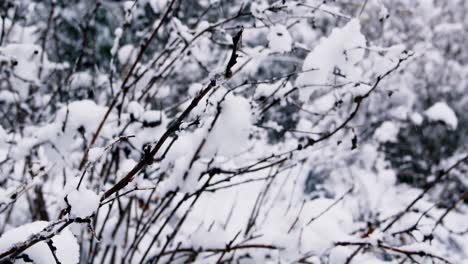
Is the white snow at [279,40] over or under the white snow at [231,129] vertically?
over

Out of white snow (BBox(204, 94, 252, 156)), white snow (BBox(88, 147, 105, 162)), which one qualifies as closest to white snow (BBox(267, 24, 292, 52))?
white snow (BBox(204, 94, 252, 156))

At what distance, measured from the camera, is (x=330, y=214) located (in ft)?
Answer: 6.37

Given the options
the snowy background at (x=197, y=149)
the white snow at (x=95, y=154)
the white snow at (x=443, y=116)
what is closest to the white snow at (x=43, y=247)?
the snowy background at (x=197, y=149)

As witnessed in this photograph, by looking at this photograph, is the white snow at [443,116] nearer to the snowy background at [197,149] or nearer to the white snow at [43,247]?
the snowy background at [197,149]

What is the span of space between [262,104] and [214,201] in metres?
1.57

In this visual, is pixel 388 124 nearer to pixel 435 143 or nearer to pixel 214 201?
pixel 214 201

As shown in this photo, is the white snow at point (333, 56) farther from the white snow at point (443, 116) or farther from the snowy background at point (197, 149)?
the white snow at point (443, 116)

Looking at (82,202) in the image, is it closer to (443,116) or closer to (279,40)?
(279,40)

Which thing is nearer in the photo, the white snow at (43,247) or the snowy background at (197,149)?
the white snow at (43,247)

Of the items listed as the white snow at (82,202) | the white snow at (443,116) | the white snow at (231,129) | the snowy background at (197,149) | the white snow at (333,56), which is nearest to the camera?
the white snow at (82,202)

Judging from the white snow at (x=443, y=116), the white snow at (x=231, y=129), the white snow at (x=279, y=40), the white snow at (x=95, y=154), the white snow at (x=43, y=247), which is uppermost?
the white snow at (x=443, y=116)

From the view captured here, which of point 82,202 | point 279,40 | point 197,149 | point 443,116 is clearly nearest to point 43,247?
point 82,202

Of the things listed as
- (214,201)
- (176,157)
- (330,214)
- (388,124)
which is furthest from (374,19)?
(176,157)

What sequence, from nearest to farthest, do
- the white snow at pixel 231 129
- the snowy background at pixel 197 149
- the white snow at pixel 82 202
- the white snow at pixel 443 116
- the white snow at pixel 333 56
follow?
1. the white snow at pixel 82 202
2. the snowy background at pixel 197 149
3. the white snow at pixel 231 129
4. the white snow at pixel 333 56
5. the white snow at pixel 443 116
